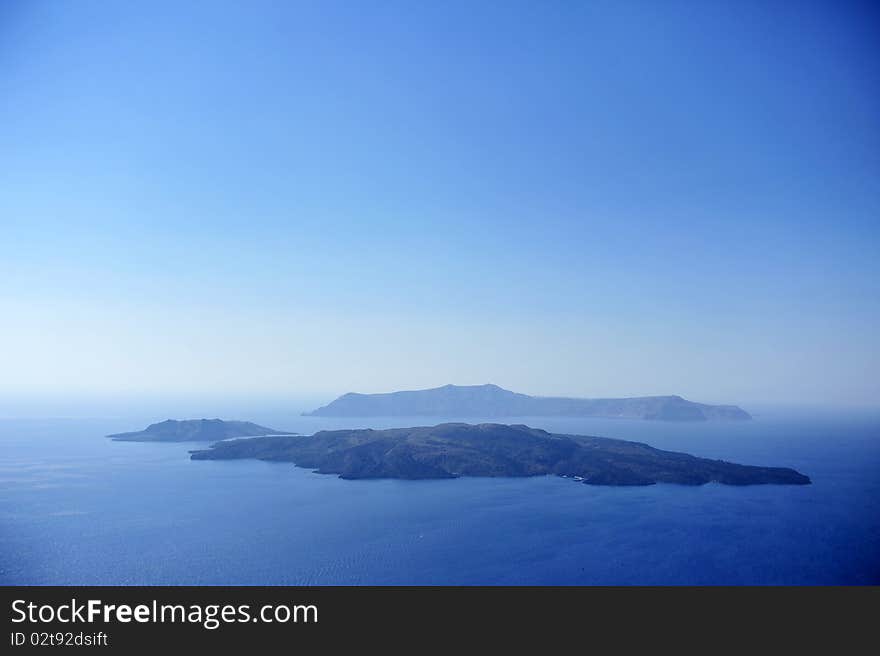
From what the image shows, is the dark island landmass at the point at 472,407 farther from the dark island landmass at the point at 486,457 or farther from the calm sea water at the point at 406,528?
the calm sea water at the point at 406,528

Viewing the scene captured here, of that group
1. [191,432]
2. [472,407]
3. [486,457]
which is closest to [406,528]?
[486,457]

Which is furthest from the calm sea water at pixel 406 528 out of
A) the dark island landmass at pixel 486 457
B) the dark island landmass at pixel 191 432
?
the dark island landmass at pixel 191 432

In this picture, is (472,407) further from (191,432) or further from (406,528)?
(406,528)

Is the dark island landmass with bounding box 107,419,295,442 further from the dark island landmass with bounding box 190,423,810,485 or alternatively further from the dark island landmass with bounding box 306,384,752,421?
the dark island landmass with bounding box 306,384,752,421

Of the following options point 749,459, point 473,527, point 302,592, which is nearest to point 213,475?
A: point 473,527

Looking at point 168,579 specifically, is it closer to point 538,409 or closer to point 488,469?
point 488,469
